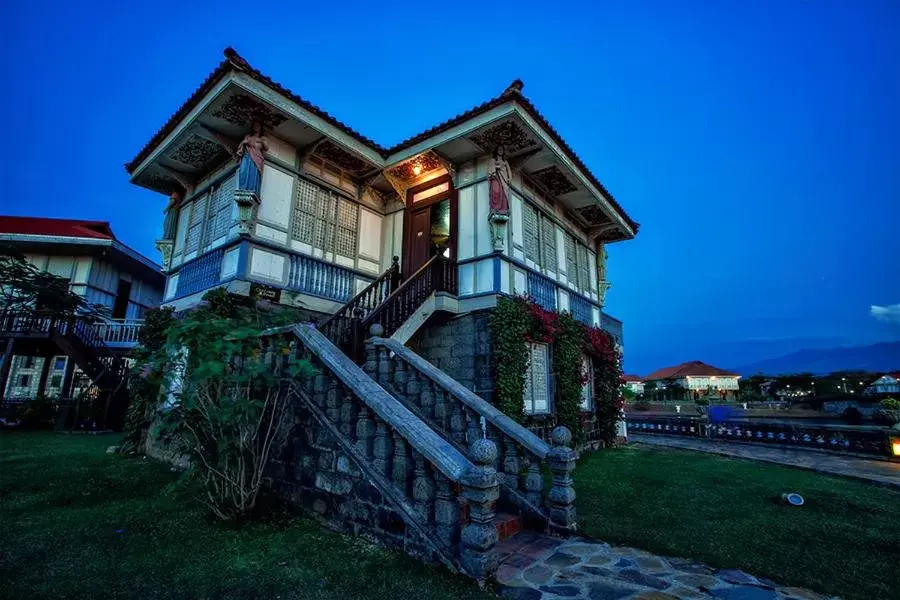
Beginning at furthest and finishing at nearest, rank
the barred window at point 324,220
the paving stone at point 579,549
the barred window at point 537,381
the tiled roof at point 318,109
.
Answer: the barred window at point 537,381 < the barred window at point 324,220 < the tiled roof at point 318,109 < the paving stone at point 579,549

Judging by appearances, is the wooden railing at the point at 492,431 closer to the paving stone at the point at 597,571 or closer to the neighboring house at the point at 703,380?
the paving stone at the point at 597,571

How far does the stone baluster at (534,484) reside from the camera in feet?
15.5

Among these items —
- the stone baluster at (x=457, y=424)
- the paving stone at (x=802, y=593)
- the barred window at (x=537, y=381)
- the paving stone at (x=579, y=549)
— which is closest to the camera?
the paving stone at (x=802, y=593)

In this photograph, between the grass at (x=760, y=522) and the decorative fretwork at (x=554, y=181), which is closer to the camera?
the grass at (x=760, y=522)

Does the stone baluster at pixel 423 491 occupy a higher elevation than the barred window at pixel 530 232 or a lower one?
lower

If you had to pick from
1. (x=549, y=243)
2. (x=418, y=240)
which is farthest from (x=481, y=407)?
(x=549, y=243)

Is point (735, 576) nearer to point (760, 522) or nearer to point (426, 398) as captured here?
point (760, 522)

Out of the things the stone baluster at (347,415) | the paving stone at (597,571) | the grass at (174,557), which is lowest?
the paving stone at (597,571)

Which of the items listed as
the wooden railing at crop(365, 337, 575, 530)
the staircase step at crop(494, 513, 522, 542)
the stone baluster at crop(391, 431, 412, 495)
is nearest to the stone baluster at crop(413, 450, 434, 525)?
the stone baluster at crop(391, 431, 412, 495)

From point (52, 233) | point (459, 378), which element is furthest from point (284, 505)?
point (52, 233)

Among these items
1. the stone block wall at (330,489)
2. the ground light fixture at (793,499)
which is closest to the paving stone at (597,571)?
the stone block wall at (330,489)

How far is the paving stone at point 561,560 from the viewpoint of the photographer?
366cm

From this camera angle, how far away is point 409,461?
12.6ft

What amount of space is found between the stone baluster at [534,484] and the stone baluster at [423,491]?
65.1 inches
